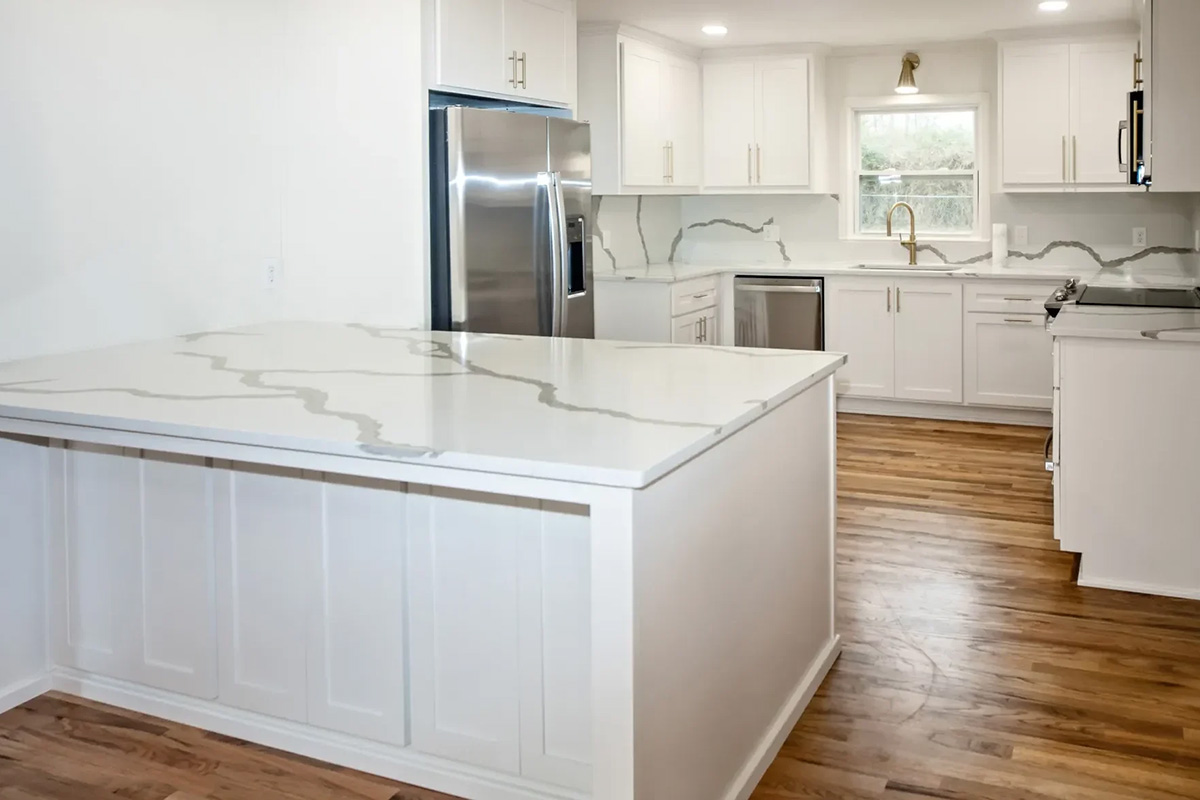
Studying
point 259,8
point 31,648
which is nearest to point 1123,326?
point 259,8

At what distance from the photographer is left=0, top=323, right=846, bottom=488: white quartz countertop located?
1.87 metres

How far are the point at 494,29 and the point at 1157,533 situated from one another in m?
2.81

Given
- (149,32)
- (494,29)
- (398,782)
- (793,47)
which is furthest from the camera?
(793,47)

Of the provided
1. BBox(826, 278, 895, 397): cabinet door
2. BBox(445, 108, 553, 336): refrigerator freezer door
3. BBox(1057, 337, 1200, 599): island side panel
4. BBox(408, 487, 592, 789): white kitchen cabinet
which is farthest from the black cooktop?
BBox(408, 487, 592, 789): white kitchen cabinet

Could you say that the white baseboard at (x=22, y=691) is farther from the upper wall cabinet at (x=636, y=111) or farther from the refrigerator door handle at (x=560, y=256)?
the upper wall cabinet at (x=636, y=111)

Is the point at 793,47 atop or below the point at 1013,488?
atop

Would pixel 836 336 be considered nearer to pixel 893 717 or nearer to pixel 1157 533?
pixel 1157 533

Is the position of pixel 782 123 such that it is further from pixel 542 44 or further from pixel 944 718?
pixel 944 718

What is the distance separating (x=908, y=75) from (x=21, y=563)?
5.24 m

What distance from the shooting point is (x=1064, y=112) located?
5.95 metres

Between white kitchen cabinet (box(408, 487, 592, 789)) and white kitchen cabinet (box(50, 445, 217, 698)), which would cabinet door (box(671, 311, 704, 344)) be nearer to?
white kitchen cabinet (box(50, 445, 217, 698))

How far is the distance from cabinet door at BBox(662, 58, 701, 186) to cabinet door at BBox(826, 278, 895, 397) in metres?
1.04

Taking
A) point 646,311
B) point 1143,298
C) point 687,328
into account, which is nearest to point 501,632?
point 1143,298

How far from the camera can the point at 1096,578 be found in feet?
11.7
